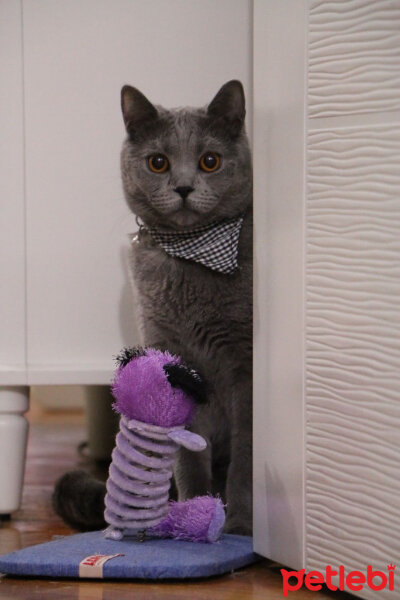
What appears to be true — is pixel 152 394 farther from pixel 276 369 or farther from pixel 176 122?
pixel 176 122

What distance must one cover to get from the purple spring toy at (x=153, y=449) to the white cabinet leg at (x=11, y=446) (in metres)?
0.38

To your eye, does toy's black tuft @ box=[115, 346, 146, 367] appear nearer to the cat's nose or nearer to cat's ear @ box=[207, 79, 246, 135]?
the cat's nose

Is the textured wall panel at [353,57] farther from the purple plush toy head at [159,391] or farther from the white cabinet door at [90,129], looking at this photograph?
the white cabinet door at [90,129]

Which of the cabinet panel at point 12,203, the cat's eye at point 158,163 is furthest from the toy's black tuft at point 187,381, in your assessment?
the cabinet panel at point 12,203

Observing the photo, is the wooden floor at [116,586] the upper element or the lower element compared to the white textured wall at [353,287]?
lower

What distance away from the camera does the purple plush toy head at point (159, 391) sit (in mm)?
1340

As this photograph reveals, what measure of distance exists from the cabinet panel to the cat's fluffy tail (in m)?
0.23

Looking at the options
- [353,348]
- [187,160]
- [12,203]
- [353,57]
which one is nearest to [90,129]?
[12,203]

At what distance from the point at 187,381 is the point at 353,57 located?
1.75 ft

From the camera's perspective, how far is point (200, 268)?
156cm

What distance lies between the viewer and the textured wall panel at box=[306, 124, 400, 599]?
3.45ft

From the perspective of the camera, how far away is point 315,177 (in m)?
1.18

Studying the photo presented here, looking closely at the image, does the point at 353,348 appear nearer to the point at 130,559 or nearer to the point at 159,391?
the point at 159,391

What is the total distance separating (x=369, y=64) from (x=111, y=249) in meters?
0.81
